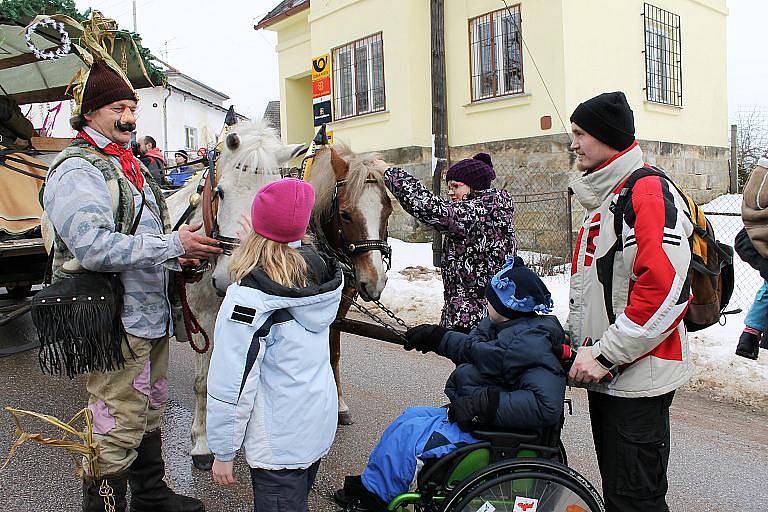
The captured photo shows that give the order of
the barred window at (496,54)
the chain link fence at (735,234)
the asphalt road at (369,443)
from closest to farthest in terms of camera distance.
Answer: the asphalt road at (369,443) < the chain link fence at (735,234) < the barred window at (496,54)

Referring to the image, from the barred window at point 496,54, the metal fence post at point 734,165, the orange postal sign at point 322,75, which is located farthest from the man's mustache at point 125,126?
the metal fence post at point 734,165

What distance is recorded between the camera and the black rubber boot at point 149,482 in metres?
3.11

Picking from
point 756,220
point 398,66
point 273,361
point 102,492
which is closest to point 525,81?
point 398,66

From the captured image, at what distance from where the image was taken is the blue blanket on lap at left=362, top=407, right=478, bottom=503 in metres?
2.53

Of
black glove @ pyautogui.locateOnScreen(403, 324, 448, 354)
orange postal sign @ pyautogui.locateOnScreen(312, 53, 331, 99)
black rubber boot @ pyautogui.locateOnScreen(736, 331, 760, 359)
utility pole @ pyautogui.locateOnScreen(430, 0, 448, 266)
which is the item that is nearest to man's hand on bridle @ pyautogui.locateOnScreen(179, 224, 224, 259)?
black glove @ pyautogui.locateOnScreen(403, 324, 448, 354)

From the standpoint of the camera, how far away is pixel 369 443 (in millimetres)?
4266

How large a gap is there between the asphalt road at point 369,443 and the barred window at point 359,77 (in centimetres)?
832

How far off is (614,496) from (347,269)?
1.97m

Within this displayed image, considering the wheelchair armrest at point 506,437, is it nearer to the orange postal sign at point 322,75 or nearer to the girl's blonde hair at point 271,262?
the girl's blonde hair at point 271,262

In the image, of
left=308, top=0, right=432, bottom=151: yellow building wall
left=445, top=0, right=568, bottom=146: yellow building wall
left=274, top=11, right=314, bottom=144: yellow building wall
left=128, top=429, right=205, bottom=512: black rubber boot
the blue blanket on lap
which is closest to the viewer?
the blue blanket on lap

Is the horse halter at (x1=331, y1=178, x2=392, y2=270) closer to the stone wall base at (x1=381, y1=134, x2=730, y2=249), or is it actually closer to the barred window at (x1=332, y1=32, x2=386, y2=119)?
the stone wall base at (x1=381, y1=134, x2=730, y2=249)

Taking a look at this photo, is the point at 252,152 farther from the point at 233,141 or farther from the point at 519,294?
the point at 519,294

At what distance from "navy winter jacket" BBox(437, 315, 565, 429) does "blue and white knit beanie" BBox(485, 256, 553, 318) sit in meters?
0.05

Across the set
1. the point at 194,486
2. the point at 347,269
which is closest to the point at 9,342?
the point at 194,486
